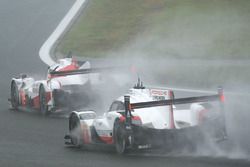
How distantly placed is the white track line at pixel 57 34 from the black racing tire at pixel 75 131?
31.1ft

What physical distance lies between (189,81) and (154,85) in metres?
0.97

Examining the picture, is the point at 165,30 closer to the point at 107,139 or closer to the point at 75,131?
the point at 75,131

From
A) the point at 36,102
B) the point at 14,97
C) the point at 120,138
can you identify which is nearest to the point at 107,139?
the point at 120,138

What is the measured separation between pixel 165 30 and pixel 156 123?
12.1 meters

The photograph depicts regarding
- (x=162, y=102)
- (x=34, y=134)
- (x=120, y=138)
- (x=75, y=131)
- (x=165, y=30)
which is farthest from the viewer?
(x=165, y=30)

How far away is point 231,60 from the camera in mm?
18531

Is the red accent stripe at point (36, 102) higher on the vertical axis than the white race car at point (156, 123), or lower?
higher

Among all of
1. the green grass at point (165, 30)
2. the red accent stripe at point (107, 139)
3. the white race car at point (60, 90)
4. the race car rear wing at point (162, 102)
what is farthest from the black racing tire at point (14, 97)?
the race car rear wing at point (162, 102)

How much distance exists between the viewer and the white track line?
2302cm

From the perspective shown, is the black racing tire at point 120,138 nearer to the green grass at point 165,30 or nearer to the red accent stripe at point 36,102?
the red accent stripe at point 36,102

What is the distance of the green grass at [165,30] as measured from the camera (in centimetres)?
2055

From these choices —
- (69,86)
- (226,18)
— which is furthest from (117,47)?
(69,86)

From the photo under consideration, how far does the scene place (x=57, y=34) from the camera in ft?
84.3

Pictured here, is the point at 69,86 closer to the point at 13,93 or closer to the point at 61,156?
the point at 13,93
